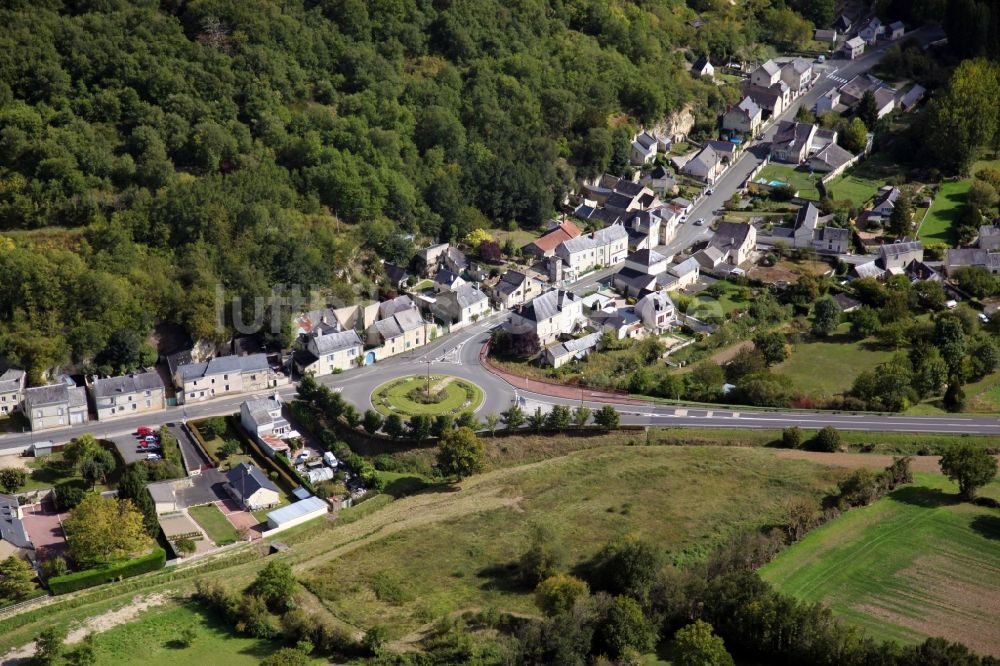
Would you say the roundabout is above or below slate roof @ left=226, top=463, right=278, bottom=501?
above

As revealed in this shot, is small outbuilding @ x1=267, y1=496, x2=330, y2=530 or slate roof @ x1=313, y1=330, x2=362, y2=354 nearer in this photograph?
small outbuilding @ x1=267, y1=496, x2=330, y2=530

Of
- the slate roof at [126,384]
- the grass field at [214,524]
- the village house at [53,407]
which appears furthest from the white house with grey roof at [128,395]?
the grass field at [214,524]

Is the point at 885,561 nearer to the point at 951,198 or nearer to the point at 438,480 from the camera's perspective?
the point at 438,480

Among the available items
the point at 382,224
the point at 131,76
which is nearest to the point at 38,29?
the point at 131,76

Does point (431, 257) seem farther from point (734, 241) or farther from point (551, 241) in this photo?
point (734, 241)

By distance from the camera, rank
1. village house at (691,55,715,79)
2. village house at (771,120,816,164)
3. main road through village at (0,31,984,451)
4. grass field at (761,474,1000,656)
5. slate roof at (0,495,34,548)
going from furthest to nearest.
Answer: village house at (691,55,715,79) < village house at (771,120,816,164) < main road through village at (0,31,984,451) < slate roof at (0,495,34,548) < grass field at (761,474,1000,656)

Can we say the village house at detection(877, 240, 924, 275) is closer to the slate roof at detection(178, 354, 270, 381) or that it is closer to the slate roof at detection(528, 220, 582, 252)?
the slate roof at detection(528, 220, 582, 252)

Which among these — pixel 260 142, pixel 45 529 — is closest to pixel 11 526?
pixel 45 529

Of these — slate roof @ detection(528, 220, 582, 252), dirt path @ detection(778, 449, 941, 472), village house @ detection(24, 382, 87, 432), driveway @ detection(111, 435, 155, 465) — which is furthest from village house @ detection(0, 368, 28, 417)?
dirt path @ detection(778, 449, 941, 472)
